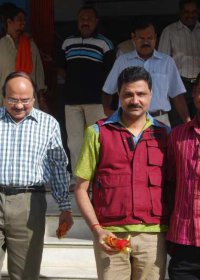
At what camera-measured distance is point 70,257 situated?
477 centimetres

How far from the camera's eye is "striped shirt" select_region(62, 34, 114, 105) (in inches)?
220

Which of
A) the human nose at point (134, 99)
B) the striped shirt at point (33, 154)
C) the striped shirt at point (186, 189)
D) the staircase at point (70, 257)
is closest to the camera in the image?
the striped shirt at point (186, 189)

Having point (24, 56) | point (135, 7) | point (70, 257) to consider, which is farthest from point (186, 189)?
point (135, 7)

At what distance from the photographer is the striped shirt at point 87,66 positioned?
5.58 meters

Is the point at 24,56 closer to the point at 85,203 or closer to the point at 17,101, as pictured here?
the point at 17,101

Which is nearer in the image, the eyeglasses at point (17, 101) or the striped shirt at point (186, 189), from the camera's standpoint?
the striped shirt at point (186, 189)

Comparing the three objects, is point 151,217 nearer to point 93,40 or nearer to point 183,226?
point 183,226

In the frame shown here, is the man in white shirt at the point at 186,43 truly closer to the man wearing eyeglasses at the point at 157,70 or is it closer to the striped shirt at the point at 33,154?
the man wearing eyeglasses at the point at 157,70

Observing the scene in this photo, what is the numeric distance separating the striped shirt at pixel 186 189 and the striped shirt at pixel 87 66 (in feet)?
8.67

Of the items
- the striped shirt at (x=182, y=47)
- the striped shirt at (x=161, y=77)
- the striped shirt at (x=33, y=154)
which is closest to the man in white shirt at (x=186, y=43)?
the striped shirt at (x=182, y=47)

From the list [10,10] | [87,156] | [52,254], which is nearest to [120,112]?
[87,156]

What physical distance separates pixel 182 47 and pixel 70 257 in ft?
7.25

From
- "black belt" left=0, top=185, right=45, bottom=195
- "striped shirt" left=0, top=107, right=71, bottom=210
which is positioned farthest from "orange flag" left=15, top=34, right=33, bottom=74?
"black belt" left=0, top=185, right=45, bottom=195

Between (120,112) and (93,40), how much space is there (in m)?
2.50
